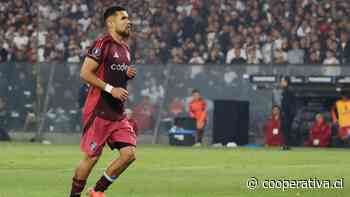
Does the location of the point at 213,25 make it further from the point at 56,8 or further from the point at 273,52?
the point at 56,8

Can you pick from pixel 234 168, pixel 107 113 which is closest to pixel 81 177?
pixel 107 113

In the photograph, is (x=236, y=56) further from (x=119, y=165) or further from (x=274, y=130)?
(x=119, y=165)

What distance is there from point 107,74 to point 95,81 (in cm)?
22

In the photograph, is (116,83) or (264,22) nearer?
(116,83)

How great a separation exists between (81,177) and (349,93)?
63.9ft

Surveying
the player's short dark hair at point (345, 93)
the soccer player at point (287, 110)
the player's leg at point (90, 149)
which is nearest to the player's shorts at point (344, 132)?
the player's short dark hair at point (345, 93)

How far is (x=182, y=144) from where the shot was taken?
107 ft

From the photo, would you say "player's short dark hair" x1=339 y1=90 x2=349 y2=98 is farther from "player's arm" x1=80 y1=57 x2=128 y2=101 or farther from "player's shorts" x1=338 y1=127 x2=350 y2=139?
"player's arm" x1=80 y1=57 x2=128 y2=101


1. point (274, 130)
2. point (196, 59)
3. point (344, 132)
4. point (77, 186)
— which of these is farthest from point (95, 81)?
point (196, 59)

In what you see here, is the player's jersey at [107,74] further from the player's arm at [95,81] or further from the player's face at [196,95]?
the player's face at [196,95]

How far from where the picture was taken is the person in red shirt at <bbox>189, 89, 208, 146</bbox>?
107 ft

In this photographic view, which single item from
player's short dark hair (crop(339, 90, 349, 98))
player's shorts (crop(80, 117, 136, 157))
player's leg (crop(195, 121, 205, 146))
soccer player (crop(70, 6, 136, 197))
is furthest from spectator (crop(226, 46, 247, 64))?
player's shorts (crop(80, 117, 136, 157))

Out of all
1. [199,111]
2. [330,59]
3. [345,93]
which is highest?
[330,59]

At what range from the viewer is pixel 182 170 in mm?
19625
